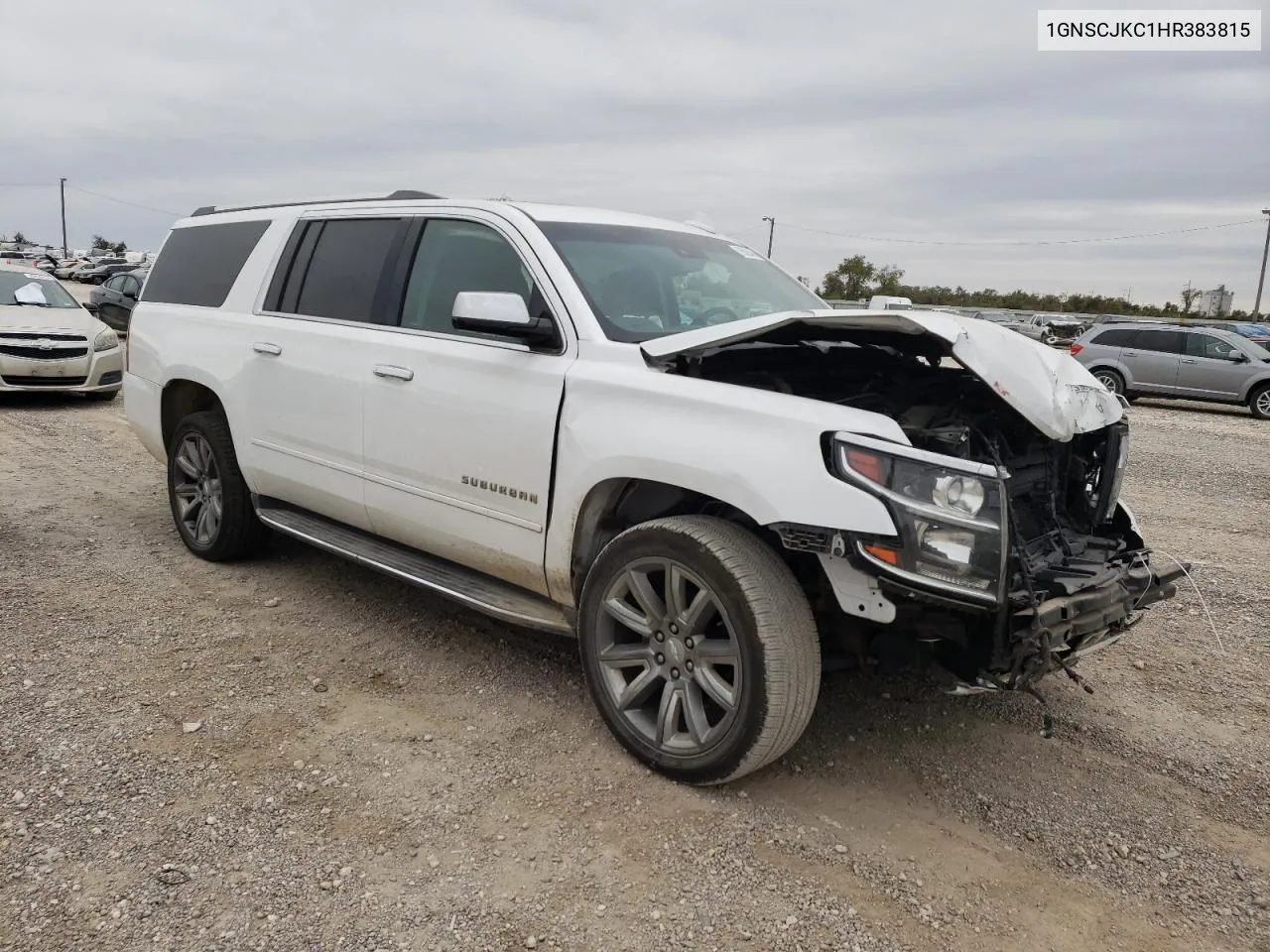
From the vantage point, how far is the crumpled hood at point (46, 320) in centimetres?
1049

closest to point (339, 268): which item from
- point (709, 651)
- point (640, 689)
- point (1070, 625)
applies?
point (640, 689)

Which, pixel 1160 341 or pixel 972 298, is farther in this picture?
pixel 972 298

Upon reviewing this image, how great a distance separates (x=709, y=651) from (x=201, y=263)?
393cm

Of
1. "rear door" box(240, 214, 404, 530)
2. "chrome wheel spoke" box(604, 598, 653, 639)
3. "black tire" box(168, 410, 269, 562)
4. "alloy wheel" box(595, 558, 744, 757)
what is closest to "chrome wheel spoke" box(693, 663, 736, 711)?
"alloy wheel" box(595, 558, 744, 757)

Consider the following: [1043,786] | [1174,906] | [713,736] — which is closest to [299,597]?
[713,736]

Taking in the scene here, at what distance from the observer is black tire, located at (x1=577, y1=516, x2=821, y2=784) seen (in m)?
2.76

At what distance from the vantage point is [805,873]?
8.73 feet

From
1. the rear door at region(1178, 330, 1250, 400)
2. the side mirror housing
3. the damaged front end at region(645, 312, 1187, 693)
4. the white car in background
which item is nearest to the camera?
the damaged front end at region(645, 312, 1187, 693)

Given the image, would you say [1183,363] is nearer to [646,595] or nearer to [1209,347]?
[1209,347]

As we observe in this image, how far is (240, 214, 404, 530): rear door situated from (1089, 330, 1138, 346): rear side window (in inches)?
667

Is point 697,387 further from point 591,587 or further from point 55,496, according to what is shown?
point 55,496

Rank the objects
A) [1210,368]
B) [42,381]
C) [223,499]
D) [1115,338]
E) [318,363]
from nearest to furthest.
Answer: [318,363] → [223,499] → [42,381] → [1210,368] → [1115,338]

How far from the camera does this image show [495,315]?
323 centimetres

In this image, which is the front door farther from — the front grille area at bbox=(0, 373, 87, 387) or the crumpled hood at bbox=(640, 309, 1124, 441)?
the front grille area at bbox=(0, 373, 87, 387)
